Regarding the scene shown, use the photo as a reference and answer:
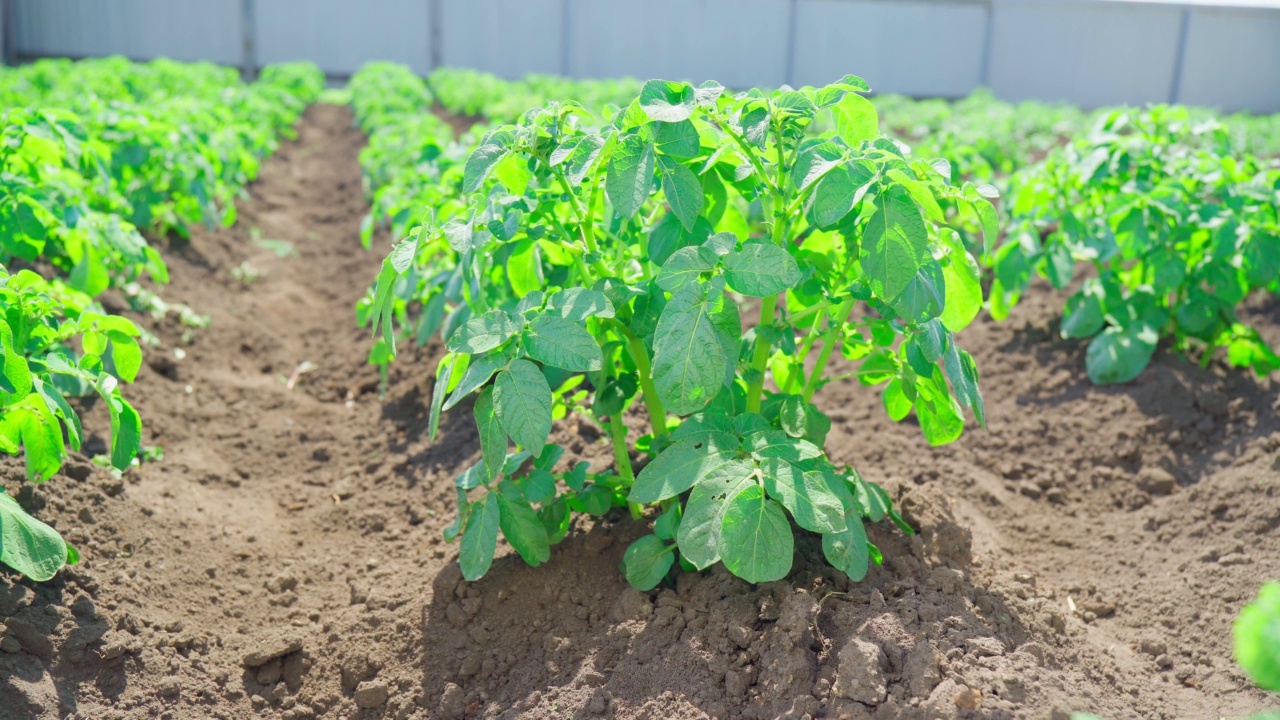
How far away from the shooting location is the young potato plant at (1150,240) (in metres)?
3.30

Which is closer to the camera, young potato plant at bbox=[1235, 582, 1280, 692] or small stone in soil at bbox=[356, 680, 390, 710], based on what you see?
young potato plant at bbox=[1235, 582, 1280, 692]

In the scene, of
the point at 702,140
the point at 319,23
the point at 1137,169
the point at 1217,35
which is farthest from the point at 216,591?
the point at 1217,35

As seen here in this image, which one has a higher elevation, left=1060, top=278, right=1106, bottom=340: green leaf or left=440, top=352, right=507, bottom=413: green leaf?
left=440, top=352, right=507, bottom=413: green leaf

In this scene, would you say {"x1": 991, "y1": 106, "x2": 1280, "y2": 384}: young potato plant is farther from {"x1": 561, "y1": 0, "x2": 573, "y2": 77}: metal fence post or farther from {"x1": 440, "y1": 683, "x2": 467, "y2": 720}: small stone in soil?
{"x1": 561, "y1": 0, "x2": 573, "y2": 77}: metal fence post

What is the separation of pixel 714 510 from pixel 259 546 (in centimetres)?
159

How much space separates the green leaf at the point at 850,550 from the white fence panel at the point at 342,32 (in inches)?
905

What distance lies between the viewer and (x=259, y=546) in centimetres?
272

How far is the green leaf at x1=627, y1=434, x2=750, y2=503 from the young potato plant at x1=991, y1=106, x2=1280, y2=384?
89.7 inches

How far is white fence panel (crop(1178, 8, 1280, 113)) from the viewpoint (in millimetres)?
24359

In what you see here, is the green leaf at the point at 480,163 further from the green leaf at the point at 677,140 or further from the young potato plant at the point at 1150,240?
the young potato plant at the point at 1150,240

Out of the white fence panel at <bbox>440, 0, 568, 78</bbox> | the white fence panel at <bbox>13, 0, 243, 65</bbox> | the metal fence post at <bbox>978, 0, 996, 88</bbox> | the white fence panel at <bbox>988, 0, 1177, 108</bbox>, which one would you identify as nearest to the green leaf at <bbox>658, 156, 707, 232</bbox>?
the white fence panel at <bbox>440, 0, 568, 78</bbox>

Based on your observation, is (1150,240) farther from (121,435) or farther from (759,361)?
(121,435)

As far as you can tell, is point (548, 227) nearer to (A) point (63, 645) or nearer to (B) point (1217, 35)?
(A) point (63, 645)

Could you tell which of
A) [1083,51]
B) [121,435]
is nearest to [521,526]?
[121,435]
